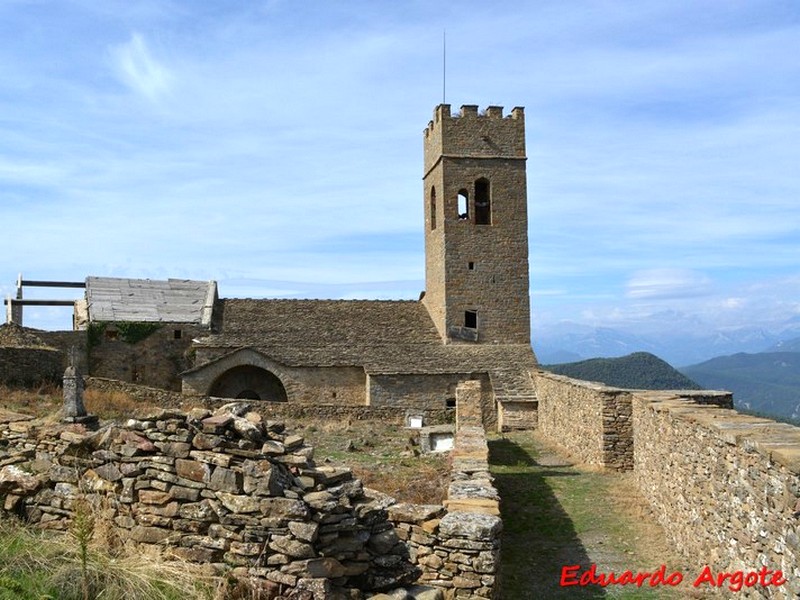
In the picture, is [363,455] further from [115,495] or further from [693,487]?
[115,495]

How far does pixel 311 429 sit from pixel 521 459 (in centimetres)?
613

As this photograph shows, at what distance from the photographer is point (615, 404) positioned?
579 inches

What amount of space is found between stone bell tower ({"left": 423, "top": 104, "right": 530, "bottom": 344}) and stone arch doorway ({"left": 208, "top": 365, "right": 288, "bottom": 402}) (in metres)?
7.34

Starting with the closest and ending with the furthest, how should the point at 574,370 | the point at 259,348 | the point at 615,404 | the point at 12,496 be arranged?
1. the point at 12,496
2. the point at 615,404
3. the point at 259,348
4. the point at 574,370

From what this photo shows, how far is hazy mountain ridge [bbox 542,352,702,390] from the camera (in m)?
85.2

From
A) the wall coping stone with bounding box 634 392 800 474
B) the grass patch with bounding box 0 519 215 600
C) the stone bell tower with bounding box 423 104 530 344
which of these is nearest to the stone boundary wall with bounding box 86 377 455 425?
the stone bell tower with bounding box 423 104 530 344

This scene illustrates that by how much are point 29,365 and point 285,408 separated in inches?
311

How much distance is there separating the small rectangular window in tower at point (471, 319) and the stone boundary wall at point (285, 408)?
7963 millimetres

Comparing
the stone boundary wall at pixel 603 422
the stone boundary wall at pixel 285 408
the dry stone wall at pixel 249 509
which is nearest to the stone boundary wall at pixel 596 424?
the stone boundary wall at pixel 603 422

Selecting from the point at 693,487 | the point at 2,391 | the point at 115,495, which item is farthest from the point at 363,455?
the point at 2,391

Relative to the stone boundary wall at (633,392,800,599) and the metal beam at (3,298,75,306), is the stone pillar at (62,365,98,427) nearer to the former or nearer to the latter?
the stone boundary wall at (633,392,800,599)

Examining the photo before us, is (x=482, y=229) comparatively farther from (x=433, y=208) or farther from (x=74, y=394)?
(x=74, y=394)

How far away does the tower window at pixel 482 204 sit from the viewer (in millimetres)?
32656

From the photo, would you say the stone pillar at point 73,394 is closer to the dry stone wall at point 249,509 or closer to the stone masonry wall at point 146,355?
the dry stone wall at point 249,509
